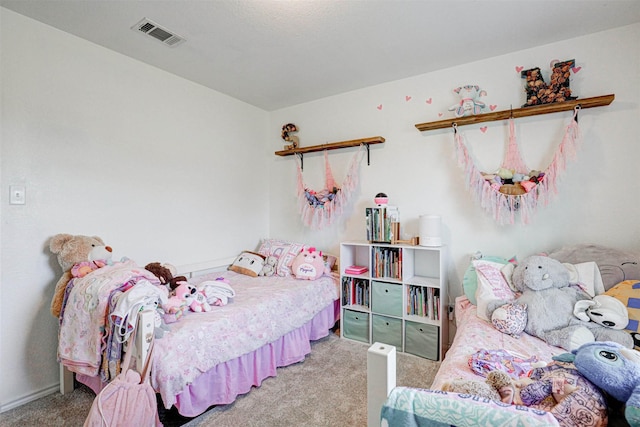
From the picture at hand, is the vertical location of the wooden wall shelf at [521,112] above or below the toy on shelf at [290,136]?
below

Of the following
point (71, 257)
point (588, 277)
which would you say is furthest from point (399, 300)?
point (71, 257)

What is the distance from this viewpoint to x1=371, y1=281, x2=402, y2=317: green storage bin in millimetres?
2566

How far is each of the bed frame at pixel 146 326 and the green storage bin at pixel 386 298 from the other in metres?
1.56

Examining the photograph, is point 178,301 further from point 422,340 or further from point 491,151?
point 491,151

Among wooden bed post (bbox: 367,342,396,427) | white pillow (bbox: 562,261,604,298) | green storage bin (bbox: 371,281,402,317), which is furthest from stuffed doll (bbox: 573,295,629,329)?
wooden bed post (bbox: 367,342,396,427)

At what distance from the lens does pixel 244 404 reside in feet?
6.23

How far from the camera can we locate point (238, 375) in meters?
1.96

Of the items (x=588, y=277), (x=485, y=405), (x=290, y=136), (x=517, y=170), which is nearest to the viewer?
(x=485, y=405)

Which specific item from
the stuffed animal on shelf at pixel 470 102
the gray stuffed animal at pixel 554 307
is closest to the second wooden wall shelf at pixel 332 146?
the stuffed animal on shelf at pixel 470 102

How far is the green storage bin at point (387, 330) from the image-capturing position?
2.58 metres

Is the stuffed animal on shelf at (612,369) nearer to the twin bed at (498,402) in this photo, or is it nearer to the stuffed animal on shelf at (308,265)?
the twin bed at (498,402)

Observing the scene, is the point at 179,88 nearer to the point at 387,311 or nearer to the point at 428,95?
the point at 428,95

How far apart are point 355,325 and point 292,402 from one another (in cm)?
104

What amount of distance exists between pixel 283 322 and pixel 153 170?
5.68 ft
